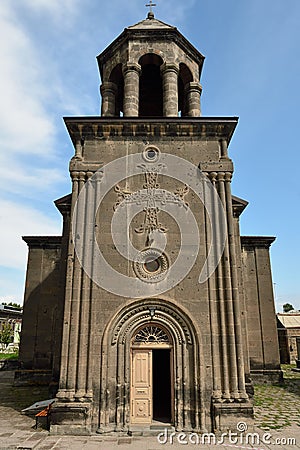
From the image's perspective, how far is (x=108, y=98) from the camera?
12648 mm

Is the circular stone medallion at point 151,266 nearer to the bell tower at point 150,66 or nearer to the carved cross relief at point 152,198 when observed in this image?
the carved cross relief at point 152,198

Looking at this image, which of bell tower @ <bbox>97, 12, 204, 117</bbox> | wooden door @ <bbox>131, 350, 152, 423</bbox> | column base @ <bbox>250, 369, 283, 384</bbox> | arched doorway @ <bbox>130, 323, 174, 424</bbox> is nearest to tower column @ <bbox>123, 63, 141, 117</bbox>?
bell tower @ <bbox>97, 12, 204, 117</bbox>

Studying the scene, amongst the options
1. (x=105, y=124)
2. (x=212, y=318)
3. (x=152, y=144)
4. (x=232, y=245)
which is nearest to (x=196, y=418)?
(x=212, y=318)

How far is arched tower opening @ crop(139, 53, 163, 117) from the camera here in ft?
44.5

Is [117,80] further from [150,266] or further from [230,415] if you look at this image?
[230,415]

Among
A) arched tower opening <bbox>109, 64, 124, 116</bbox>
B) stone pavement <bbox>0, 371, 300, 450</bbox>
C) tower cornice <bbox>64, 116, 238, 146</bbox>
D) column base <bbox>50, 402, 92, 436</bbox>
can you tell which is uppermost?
arched tower opening <bbox>109, 64, 124, 116</bbox>

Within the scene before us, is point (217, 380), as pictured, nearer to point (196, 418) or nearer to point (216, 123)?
point (196, 418)

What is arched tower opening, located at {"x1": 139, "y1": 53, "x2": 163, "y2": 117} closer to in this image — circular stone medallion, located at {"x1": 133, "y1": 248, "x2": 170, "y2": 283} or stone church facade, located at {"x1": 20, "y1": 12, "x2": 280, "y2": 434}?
stone church facade, located at {"x1": 20, "y1": 12, "x2": 280, "y2": 434}

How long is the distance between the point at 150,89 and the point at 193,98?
2.72 m

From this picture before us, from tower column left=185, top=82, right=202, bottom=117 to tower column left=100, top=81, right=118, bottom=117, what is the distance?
269 centimetres

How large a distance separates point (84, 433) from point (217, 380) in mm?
3619

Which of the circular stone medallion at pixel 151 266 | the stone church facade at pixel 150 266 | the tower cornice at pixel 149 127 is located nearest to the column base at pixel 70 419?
the stone church facade at pixel 150 266

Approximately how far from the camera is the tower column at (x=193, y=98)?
12242 millimetres

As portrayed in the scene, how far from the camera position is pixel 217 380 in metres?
9.14
